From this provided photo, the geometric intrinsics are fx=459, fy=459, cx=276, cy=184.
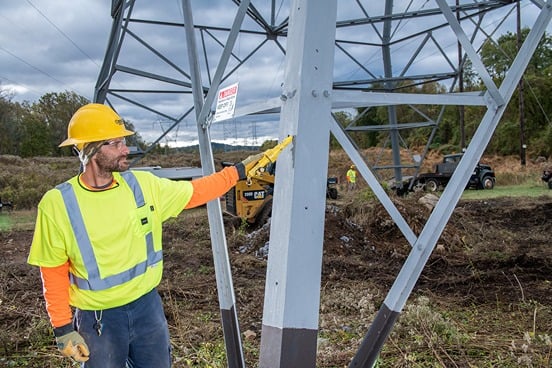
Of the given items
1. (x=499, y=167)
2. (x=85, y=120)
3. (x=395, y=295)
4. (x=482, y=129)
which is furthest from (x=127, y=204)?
(x=499, y=167)

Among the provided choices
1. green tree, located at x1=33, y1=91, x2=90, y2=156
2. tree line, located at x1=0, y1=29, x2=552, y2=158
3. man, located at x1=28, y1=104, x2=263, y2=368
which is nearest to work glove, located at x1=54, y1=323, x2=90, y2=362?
man, located at x1=28, y1=104, x2=263, y2=368

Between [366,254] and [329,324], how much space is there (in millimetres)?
4300

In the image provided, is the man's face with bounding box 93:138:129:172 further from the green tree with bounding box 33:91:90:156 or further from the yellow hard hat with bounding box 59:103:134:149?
the green tree with bounding box 33:91:90:156

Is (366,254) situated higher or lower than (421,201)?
lower

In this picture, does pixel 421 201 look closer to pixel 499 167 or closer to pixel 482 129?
pixel 482 129

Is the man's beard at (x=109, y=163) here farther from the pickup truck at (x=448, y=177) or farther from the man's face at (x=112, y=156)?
the pickup truck at (x=448, y=177)

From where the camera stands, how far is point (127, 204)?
2.52 metres

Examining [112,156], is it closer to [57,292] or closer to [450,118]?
[57,292]

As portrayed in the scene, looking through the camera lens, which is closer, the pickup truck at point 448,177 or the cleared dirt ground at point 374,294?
the cleared dirt ground at point 374,294

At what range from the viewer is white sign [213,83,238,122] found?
2794 millimetres

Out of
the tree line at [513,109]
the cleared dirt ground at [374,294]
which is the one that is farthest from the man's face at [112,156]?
the tree line at [513,109]

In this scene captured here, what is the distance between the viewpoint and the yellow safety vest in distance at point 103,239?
2.35 m

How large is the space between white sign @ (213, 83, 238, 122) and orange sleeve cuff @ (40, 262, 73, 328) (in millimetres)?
1249

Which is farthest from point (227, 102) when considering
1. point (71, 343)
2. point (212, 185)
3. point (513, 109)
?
point (513, 109)
